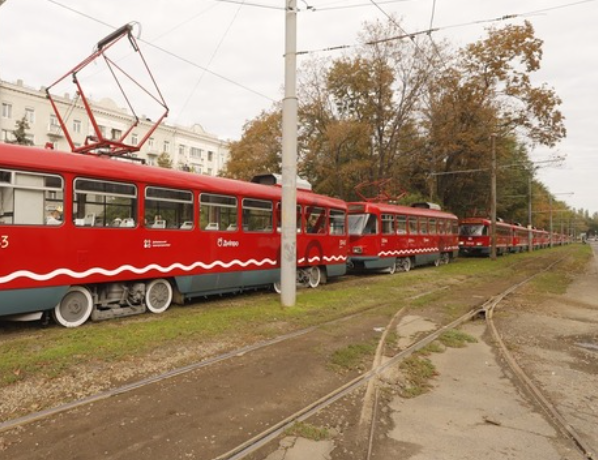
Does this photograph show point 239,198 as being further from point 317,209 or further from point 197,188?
point 317,209

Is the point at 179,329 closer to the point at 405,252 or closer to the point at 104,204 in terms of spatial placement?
the point at 104,204

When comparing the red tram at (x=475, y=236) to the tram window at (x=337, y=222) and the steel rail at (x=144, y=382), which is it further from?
the steel rail at (x=144, y=382)

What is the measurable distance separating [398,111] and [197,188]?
20836mm

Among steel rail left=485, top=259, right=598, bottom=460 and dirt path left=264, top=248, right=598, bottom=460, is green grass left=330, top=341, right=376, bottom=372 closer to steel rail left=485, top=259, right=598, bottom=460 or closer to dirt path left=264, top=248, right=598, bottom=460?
dirt path left=264, top=248, right=598, bottom=460

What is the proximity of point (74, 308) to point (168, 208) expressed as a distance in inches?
104

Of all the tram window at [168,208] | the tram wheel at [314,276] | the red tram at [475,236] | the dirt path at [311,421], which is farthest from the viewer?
the red tram at [475,236]

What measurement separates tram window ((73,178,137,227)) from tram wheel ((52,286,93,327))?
4.03 feet

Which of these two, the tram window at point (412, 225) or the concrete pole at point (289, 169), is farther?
the tram window at point (412, 225)

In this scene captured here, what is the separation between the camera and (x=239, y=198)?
10.4 metres

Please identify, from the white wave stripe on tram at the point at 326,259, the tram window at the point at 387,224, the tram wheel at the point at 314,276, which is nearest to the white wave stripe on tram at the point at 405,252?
the tram window at the point at 387,224

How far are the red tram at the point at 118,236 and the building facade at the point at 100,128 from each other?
19.7 meters

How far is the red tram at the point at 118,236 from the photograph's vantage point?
21.4 feet

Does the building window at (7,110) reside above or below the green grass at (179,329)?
above

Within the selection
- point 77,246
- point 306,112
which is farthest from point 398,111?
point 77,246
